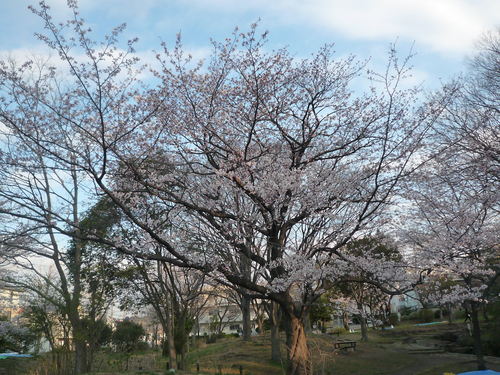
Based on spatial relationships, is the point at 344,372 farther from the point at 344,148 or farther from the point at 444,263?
the point at 344,148

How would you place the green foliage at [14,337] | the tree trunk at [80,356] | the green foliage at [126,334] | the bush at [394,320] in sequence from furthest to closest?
the bush at [394,320] → the green foliage at [126,334] → the green foliage at [14,337] → the tree trunk at [80,356]

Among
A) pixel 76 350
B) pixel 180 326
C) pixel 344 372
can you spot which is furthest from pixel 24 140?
pixel 344 372

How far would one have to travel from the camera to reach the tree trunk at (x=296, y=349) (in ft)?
27.0

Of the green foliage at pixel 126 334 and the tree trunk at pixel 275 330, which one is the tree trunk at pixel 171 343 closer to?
the tree trunk at pixel 275 330

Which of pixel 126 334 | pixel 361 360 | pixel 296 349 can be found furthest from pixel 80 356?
pixel 126 334

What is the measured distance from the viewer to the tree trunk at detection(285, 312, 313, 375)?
823 centimetres

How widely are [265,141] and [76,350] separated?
7230 mm

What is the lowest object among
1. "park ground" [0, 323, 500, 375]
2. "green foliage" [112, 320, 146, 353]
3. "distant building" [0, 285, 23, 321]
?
Result: "park ground" [0, 323, 500, 375]

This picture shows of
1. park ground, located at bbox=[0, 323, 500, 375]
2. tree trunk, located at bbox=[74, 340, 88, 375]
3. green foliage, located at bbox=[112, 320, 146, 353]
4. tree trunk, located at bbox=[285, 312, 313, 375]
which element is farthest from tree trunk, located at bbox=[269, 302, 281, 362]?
green foliage, located at bbox=[112, 320, 146, 353]

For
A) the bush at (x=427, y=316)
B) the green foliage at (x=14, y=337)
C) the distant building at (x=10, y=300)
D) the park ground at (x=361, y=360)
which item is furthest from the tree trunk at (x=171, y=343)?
the bush at (x=427, y=316)

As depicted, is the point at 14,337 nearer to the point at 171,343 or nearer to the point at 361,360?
the point at 171,343

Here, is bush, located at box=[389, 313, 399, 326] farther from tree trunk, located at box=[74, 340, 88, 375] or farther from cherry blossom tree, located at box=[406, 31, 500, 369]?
tree trunk, located at box=[74, 340, 88, 375]

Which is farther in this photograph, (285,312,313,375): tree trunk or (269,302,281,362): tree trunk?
(269,302,281,362): tree trunk

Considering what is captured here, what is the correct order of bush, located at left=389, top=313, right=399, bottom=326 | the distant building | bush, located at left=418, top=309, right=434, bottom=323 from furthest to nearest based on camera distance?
bush, located at left=389, top=313, right=399, bottom=326, bush, located at left=418, top=309, right=434, bottom=323, the distant building
